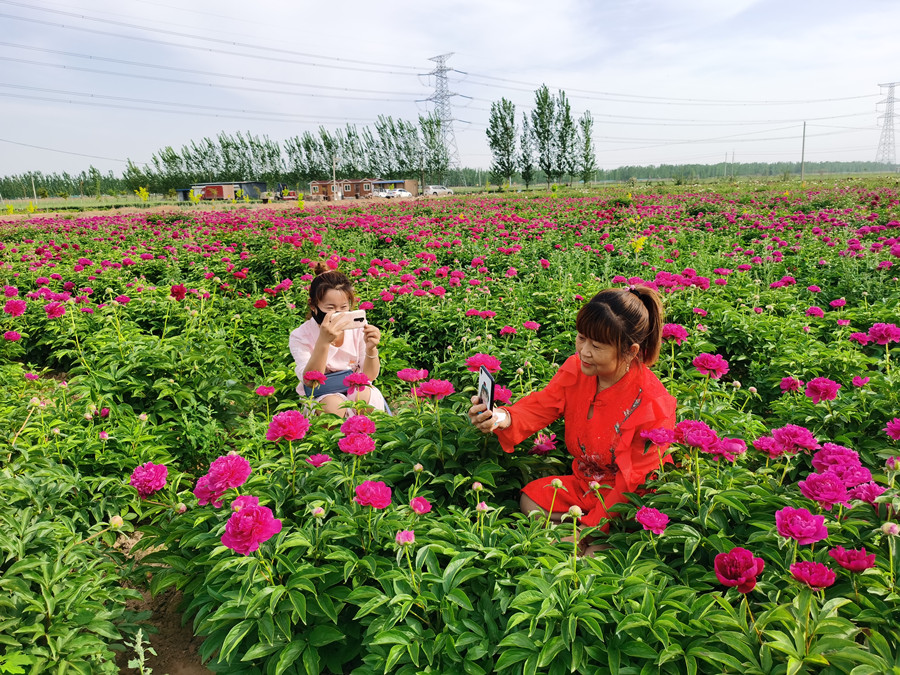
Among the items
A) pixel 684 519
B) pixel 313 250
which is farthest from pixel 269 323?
pixel 684 519

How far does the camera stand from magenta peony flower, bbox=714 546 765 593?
1.20 m

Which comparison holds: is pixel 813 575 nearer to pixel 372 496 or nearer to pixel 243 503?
pixel 372 496

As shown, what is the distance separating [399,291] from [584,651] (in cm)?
423

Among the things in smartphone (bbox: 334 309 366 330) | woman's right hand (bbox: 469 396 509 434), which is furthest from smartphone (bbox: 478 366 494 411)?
smartphone (bbox: 334 309 366 330)

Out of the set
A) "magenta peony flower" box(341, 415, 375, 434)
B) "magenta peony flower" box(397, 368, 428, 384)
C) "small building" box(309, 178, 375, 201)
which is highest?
"small building" box(309, 178, 375, 201)

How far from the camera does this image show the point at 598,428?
226 cm

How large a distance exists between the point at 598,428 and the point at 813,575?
1.10 m

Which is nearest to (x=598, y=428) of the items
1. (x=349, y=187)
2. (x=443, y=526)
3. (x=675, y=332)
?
(x=675, y=332)

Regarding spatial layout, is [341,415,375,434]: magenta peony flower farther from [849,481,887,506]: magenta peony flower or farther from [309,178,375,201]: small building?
[309,178,375,201]: small building

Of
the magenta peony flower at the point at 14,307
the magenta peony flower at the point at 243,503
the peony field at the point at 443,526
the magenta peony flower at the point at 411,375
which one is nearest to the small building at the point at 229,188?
the magenta peony flower at the point at 14,307

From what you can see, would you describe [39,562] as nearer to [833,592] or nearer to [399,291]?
[833,592]

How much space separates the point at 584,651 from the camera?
1.38m

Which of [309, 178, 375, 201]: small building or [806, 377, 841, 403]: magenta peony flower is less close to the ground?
[309, 178, 375, 201]: small building

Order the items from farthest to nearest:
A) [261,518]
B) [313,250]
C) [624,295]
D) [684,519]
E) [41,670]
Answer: [313,250] → [624,295] → [684,519] → [41,670] → [261,518]
